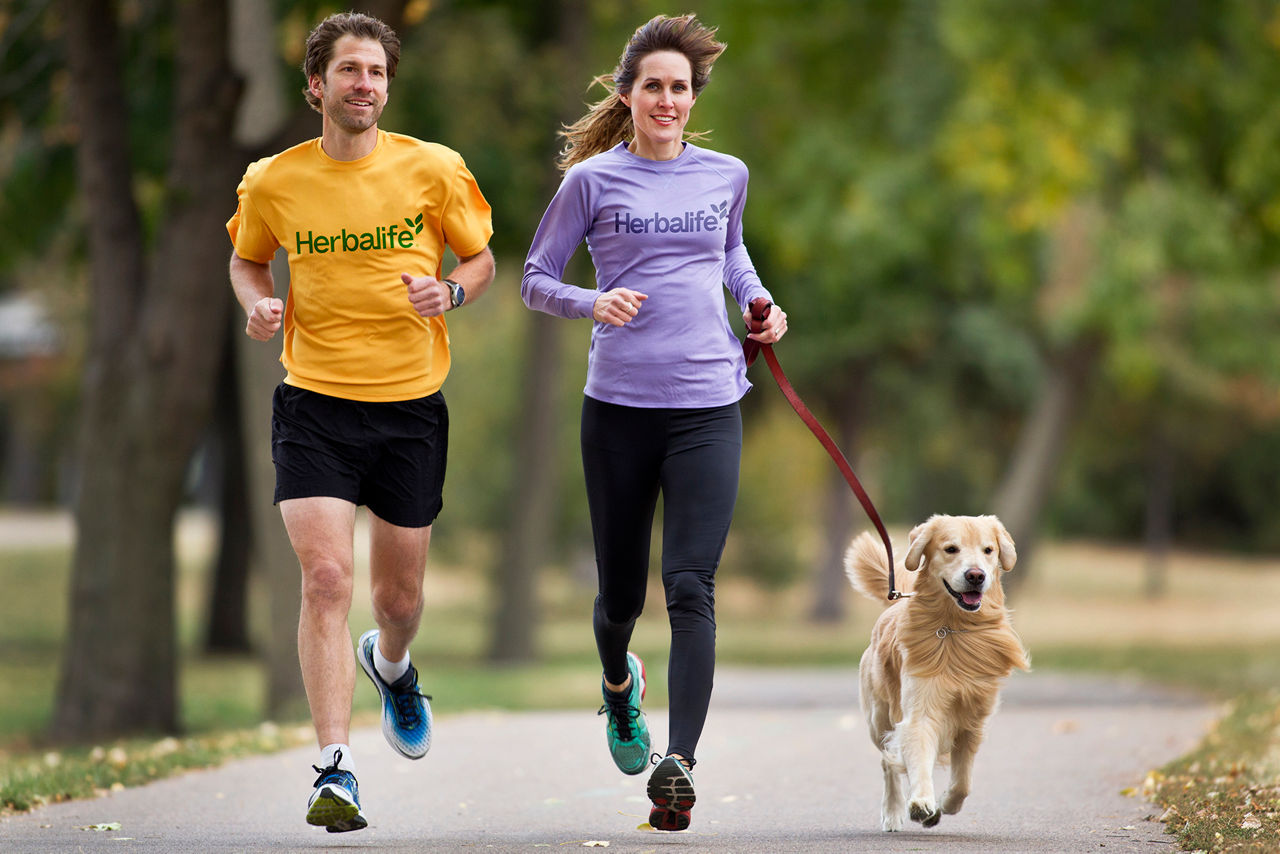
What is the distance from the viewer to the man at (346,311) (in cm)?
544

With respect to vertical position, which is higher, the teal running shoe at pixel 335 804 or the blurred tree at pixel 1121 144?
the blurred tree at pixel 1121 144

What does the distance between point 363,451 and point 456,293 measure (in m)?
0.60

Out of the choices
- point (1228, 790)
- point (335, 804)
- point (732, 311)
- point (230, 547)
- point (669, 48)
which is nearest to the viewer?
point (335, 804)

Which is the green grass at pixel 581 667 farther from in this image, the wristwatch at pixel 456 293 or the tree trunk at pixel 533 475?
the wristwatch at pixel 456 293

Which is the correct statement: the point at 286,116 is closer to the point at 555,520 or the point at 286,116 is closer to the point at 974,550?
the point at 974,550

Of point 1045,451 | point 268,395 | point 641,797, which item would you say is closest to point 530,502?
point 1045,451

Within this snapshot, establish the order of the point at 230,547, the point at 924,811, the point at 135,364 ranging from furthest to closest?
the point at 230,547, the point at 135,364, the point at 924,811

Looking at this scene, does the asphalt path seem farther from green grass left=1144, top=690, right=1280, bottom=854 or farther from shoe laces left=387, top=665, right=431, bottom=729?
shoe laces left=387, top=665, right=431, bottom=729

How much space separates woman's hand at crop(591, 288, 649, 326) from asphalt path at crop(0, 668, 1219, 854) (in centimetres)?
165

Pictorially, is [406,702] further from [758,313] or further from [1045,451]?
[1045,451]

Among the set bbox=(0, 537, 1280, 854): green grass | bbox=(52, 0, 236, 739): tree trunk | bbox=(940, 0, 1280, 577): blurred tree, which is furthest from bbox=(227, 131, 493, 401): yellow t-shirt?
bbox=(940, 0, 1280, 577): blurred tree

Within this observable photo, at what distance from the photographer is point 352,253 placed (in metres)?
5.51

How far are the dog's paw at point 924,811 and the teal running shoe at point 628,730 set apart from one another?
106 centimetres

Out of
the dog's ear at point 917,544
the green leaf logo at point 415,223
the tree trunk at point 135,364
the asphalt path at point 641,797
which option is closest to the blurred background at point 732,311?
the tree trunk at point 135,364
